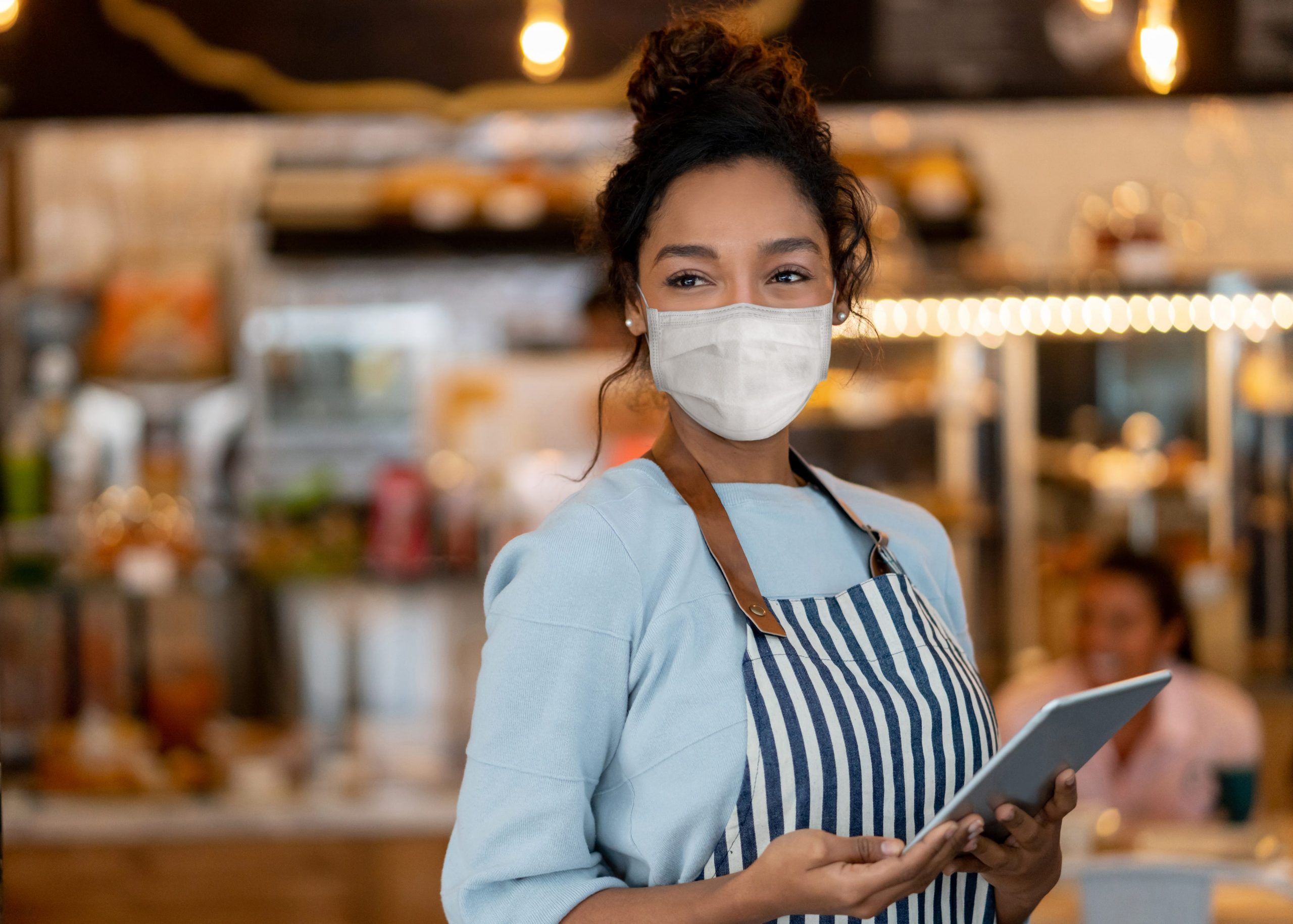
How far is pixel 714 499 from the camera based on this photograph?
1239mm

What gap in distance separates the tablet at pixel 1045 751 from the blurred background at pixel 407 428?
2.03 m

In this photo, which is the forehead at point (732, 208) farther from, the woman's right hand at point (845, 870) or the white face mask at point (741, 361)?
the woman's right hand at point (845, 870)

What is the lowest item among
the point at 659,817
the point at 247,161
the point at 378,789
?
the point at 378,789

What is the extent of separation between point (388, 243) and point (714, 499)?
3700 mm

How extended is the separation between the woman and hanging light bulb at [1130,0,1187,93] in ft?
4.51

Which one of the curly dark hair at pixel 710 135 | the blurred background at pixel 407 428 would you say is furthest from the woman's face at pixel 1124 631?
the curly dark hair at pixel 710 135

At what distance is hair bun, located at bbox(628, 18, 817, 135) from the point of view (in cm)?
126

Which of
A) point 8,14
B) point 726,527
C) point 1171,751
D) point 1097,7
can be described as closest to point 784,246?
point 726,527

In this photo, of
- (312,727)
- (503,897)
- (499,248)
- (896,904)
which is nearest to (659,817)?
(503,897)

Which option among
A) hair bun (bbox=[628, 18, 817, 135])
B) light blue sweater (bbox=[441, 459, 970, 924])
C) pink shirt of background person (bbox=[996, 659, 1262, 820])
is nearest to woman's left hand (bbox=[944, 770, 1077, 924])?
light blue sweater (bbox=[441, 459, 970, 924])

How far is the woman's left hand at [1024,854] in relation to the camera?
109 cm

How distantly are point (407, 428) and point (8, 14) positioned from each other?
245 cm

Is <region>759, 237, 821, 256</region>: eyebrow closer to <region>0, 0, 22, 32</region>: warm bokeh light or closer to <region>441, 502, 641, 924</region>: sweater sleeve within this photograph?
<region>441, 502, 641, 924</region>: sweater sleeve

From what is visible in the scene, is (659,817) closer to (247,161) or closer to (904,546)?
(904,546)
